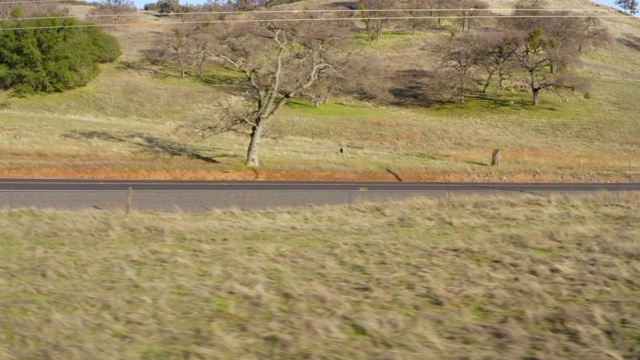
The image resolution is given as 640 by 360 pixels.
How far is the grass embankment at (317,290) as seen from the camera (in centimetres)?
648

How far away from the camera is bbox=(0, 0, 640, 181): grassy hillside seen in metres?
34.6

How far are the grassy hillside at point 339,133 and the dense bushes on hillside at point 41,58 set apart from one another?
4.70ft

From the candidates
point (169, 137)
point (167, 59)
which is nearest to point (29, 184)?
point (169, 137)

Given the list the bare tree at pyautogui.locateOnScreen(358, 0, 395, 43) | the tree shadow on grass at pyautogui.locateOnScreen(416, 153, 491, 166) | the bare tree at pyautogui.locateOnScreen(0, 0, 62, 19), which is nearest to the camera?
the tree shadow on grass at pyautogui.locateOnScreen(416, 153, 491, 166)

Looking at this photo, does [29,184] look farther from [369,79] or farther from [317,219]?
[369,79]

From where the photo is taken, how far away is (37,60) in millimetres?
59000

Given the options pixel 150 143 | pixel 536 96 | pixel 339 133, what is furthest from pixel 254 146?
pixel 536 96

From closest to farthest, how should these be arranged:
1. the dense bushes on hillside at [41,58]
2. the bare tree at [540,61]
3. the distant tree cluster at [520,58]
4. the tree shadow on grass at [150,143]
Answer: the tree shadow on grass at [150,143]
the dense bushes on hillside at [41,58]
the bare tree at [540,61]
the distant tree cluster at [520,58]

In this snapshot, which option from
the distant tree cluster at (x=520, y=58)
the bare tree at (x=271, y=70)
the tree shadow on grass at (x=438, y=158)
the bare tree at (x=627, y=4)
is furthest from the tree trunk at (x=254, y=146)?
the bare tree at (x=627, y=4)

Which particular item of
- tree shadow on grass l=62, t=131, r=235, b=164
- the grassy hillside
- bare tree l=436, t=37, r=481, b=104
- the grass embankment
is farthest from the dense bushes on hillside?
the grass embankment

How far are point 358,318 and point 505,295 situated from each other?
2.07m

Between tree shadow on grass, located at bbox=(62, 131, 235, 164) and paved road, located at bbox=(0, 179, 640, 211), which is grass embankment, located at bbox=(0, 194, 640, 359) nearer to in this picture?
paved road, located at bbox=(0, 179, 640, 211)

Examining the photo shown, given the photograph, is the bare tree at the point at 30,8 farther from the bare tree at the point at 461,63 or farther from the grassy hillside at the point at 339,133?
the bare tree at the point at 461,63

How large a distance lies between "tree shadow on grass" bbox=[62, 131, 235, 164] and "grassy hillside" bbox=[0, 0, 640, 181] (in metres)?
0.08
